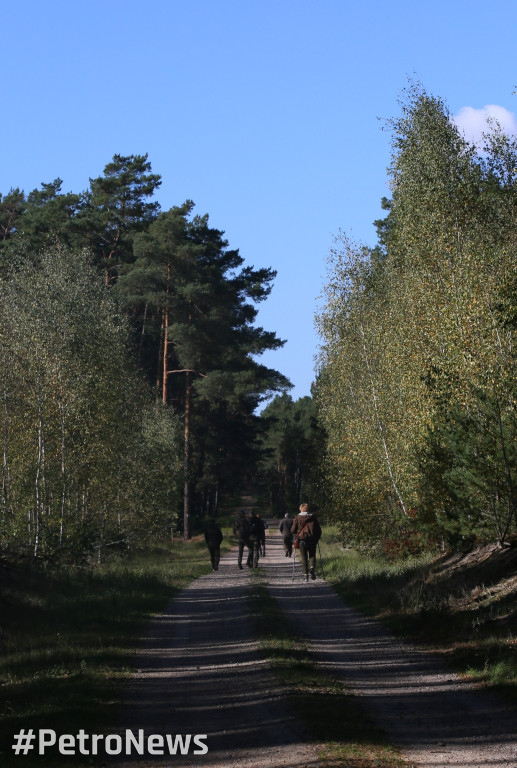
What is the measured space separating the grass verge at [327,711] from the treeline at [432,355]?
19.1 feet

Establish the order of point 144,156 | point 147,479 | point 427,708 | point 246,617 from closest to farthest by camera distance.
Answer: point 427,708 < point 246,617 < point 147,479 < point 144,156

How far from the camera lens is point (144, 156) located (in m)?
62.1

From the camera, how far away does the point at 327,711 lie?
8617mm

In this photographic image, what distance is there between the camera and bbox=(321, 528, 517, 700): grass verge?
11.2 metres

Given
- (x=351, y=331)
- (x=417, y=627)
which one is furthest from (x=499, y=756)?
(x=351, y=331)

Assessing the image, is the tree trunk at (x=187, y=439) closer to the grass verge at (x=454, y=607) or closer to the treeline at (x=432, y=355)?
the treeline at (x=432, y=355)

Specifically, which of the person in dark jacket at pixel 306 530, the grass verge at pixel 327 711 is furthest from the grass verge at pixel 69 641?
the person in dark jacket at pixel 306 530

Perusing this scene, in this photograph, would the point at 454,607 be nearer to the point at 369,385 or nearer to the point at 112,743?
the point at 112,743

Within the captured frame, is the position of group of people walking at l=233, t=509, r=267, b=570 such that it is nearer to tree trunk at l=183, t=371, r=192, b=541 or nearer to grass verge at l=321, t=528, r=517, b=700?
grass verge at l=321, t=528, r=517, b=700

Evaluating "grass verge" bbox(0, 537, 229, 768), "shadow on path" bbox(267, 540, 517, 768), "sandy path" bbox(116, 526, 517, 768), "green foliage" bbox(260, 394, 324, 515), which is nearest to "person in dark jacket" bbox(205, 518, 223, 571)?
"grass verge" bbox(0, 537, 229, 768)

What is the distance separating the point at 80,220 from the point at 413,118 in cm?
3023

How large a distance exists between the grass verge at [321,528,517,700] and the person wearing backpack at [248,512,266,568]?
20.4 feet

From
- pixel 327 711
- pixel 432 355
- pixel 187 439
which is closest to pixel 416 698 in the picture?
pixel 327 711

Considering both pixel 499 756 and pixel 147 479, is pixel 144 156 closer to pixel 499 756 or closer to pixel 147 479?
pixel 147 479
